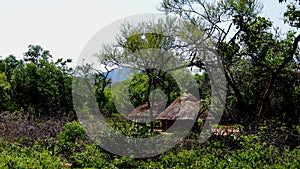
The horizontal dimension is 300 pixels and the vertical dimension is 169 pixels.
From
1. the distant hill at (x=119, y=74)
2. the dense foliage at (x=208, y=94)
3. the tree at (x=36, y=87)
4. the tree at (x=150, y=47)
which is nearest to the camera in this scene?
the dense foliage at (x=208, y=94)

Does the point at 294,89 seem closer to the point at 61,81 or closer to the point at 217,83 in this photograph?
the point at 217,83

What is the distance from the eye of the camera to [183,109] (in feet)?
32.9

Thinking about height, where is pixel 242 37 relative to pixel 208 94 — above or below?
above

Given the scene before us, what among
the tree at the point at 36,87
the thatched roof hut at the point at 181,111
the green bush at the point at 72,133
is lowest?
the green bush at the point at 72,133

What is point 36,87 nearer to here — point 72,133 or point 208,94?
point 72,133

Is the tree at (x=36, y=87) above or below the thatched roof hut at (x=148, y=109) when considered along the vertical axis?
above

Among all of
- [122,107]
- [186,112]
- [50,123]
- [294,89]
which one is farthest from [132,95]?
[294,89]

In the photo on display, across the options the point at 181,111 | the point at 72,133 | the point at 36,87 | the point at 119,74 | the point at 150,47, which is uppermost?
the point at 150,47

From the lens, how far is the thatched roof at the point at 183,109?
30.6 feet

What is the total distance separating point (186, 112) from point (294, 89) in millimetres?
3149

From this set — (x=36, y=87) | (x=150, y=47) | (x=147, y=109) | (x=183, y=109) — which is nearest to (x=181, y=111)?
(x=183, y=109)

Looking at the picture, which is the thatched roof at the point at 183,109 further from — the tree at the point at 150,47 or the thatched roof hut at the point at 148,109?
the tree at the point at 150,47

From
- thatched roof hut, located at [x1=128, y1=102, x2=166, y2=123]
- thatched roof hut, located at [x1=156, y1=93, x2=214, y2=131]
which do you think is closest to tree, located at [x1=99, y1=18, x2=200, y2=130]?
thatched roof hut, located at [x1=128, y1=102, x2=166, y2=123]

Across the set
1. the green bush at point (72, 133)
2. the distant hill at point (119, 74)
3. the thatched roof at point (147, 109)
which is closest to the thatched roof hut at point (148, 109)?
the thatched roof at point (147, 109)
